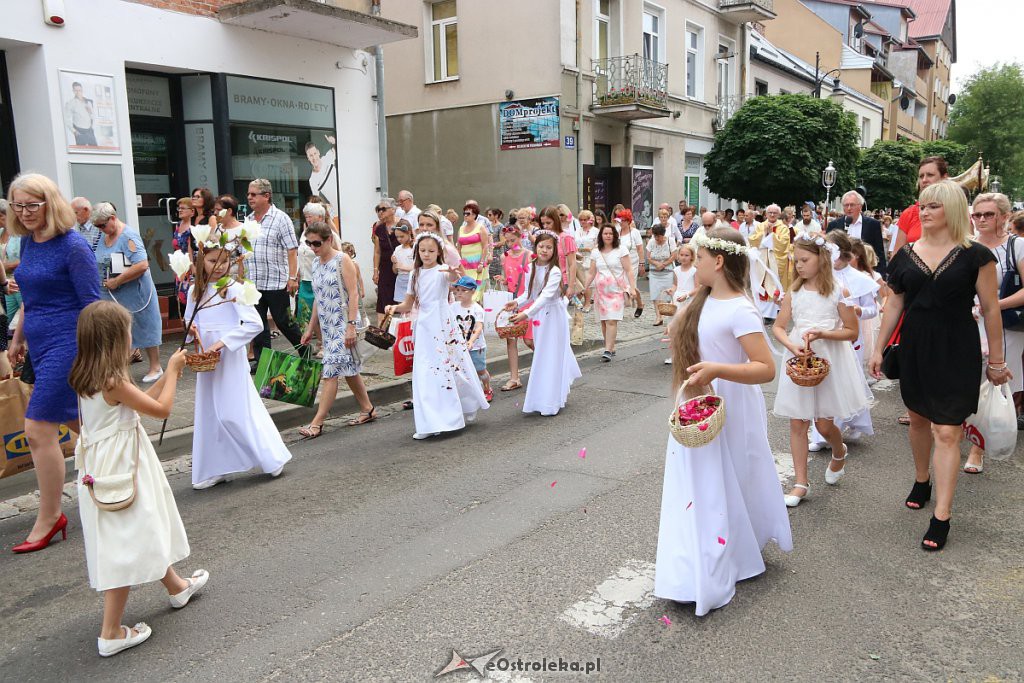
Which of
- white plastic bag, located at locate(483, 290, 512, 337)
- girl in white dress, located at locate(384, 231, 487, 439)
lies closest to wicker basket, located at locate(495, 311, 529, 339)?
girl in white dress, located at locate(384, 231, 487, 439)

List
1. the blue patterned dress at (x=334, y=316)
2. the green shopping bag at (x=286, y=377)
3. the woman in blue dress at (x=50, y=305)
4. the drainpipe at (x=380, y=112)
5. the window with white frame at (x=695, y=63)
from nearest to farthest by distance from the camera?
the woman in blue dress at (x=50, y=305), the green shopping bag at (x=286, y=377), the blue patterned dress at (x=334, y=316), the drainpipe at (x=380, y=112), the window with white frame at (x=695, y=63)

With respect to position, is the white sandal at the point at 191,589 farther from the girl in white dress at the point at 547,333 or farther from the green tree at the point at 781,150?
the green tree at the point at 781,150

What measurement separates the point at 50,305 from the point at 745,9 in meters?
25.2

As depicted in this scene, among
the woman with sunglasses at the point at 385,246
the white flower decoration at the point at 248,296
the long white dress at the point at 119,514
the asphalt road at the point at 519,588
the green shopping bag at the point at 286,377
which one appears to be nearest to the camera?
the asphalt road at the point at 519,588

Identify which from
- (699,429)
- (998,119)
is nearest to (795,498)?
(699,429)

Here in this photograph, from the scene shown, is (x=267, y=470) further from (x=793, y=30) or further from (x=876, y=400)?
(x=793, y=30)

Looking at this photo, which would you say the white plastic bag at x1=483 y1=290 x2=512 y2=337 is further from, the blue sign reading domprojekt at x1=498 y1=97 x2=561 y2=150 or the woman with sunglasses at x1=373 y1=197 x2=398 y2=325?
the blue sign reading domprojekt at x1=498 y1=97 x2=561 y2=150

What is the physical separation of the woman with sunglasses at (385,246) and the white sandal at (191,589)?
645 centimetres

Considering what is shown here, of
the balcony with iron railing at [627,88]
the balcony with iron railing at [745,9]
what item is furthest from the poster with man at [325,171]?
the balcony with iron railing at [745,9]

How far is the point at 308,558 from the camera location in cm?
433

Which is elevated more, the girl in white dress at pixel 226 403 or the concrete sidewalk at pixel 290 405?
the girl in white dress at pixel 226 403

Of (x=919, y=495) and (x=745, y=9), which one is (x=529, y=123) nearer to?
(x=745, y=9)

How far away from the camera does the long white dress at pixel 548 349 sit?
24.8ft

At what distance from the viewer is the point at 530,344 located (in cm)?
914
